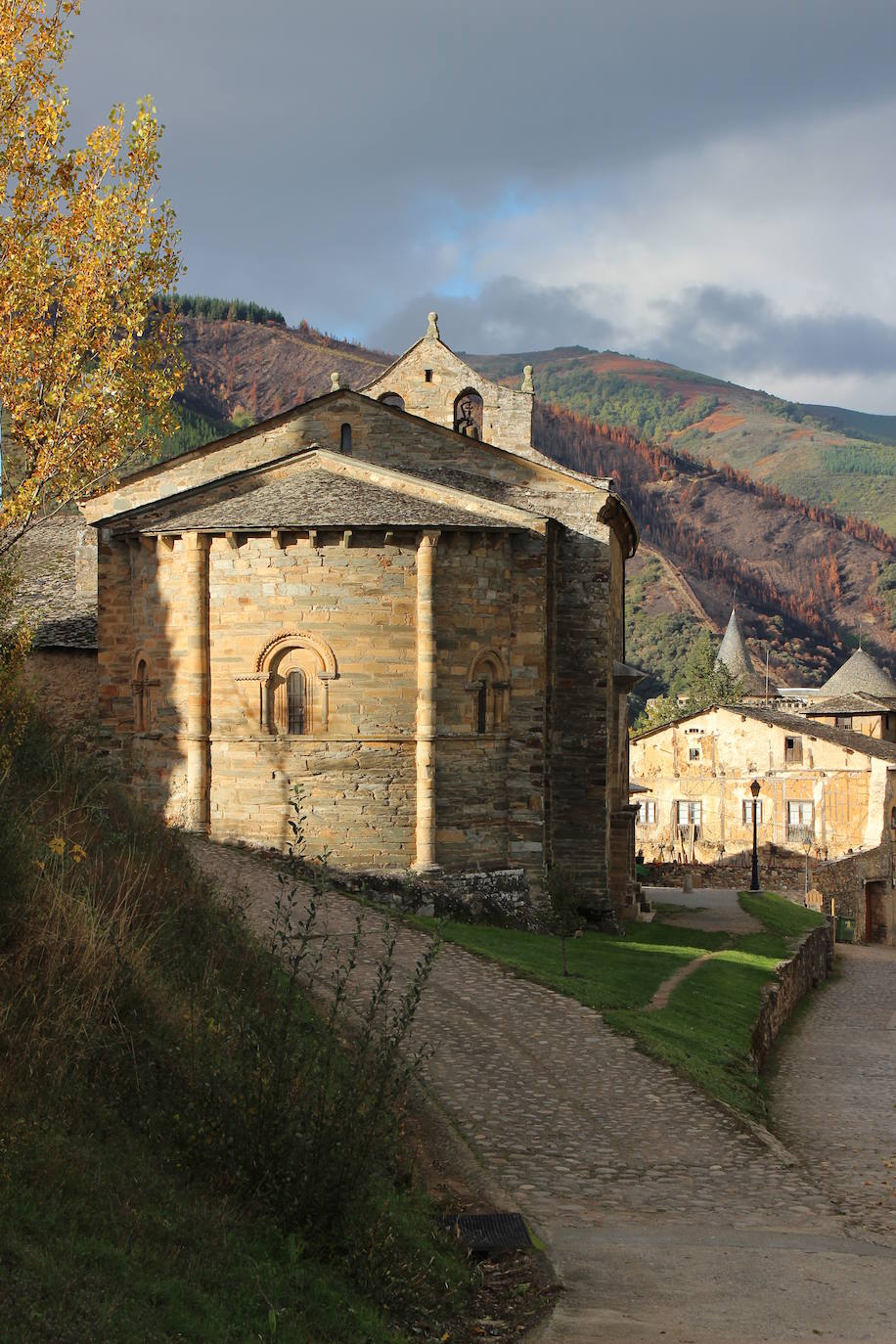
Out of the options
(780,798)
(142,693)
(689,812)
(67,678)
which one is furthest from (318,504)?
(689,812)

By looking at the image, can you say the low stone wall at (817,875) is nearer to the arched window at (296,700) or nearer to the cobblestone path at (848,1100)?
the cobblestone path at (848,1100)

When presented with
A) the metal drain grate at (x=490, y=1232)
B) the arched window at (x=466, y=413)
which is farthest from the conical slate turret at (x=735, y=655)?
the metal drain grate at (x=490, y=1232)

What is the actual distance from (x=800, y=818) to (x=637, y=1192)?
3703cm

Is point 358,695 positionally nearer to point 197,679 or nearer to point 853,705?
point 197,679

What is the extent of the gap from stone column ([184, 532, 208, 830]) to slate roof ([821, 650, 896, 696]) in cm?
4338

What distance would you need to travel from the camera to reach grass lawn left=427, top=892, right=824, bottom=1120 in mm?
12992

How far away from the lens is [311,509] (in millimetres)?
19609

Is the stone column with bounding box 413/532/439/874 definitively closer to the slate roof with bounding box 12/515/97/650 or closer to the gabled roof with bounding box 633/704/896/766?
the slate roof with bounding box 12/515/97/650

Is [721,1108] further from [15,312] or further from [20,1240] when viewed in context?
[15,312]

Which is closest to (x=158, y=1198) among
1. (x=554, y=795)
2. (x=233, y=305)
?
(x=554, y=795)

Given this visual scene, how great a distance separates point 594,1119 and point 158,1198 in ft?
16.7

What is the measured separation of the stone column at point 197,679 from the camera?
20.0 meters

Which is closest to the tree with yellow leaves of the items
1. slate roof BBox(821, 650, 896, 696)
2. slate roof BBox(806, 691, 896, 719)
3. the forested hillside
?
slate roof BBox(806, 691, 896, 719)

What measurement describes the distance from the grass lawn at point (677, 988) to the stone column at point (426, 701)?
4.81 feet
